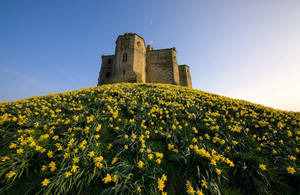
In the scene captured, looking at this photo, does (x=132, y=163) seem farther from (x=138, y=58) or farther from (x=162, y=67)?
(x=162, y=67)

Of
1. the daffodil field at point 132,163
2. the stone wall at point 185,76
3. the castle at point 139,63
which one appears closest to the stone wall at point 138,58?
the castle at point 139,63

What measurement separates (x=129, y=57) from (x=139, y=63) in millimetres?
2429

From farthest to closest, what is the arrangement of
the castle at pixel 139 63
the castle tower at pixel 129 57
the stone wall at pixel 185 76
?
the stone wall at pixel 185 76
the castle at pixel 139 63
the castle tower at pixel 129 57

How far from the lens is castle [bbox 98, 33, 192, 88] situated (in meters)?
22.0

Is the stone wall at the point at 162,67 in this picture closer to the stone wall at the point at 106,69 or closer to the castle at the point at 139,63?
the castle at the point at 139,63

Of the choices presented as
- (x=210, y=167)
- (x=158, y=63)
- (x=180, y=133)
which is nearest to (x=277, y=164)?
(x=210, y=167)

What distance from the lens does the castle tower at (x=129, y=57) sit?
2162cm

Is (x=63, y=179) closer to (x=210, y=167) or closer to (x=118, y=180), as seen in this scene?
(x=118, y=180)

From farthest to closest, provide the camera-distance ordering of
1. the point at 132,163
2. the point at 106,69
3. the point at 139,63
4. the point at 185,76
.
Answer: the point at 185,76 → the point at 106,69 → the point at 139,63 → the point at 132,163

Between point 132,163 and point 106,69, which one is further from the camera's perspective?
point 106,69

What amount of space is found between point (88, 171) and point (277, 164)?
4.81 m

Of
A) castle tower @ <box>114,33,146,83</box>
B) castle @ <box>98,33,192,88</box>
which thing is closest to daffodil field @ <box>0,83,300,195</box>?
castle @ <box>98,33,192,88</box>

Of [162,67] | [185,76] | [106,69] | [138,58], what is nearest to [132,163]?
[138,58]

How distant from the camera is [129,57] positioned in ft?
74.1
